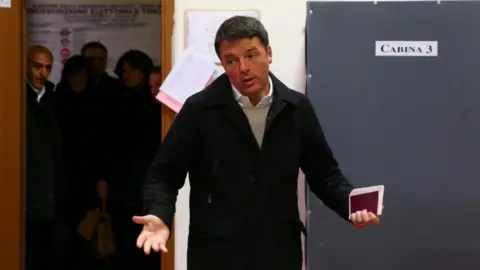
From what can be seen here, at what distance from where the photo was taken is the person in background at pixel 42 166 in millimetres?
2910

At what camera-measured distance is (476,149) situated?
1.93 meters

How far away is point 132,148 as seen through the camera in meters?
3.27

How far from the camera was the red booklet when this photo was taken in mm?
1439

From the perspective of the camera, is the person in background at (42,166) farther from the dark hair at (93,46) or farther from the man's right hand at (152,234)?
the man's right hand at (152,234)

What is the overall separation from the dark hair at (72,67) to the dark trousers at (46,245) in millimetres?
846

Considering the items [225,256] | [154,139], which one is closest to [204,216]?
[225,256]

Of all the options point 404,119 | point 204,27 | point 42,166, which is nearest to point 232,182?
point 404,119

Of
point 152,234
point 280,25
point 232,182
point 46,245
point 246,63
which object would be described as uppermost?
point 280,25

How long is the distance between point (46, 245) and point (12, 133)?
69 cm

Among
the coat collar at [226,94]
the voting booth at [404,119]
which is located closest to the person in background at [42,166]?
the voting booth at [404,119]

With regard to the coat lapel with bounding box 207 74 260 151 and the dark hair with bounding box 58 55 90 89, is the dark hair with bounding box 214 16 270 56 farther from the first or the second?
the dark hair with bounding box 58 55 90 89

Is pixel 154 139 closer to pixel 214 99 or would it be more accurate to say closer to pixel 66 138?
pixel 66 138

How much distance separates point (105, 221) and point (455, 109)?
2180 mm

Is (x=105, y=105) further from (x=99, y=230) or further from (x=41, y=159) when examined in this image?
(x=99, y=230)
